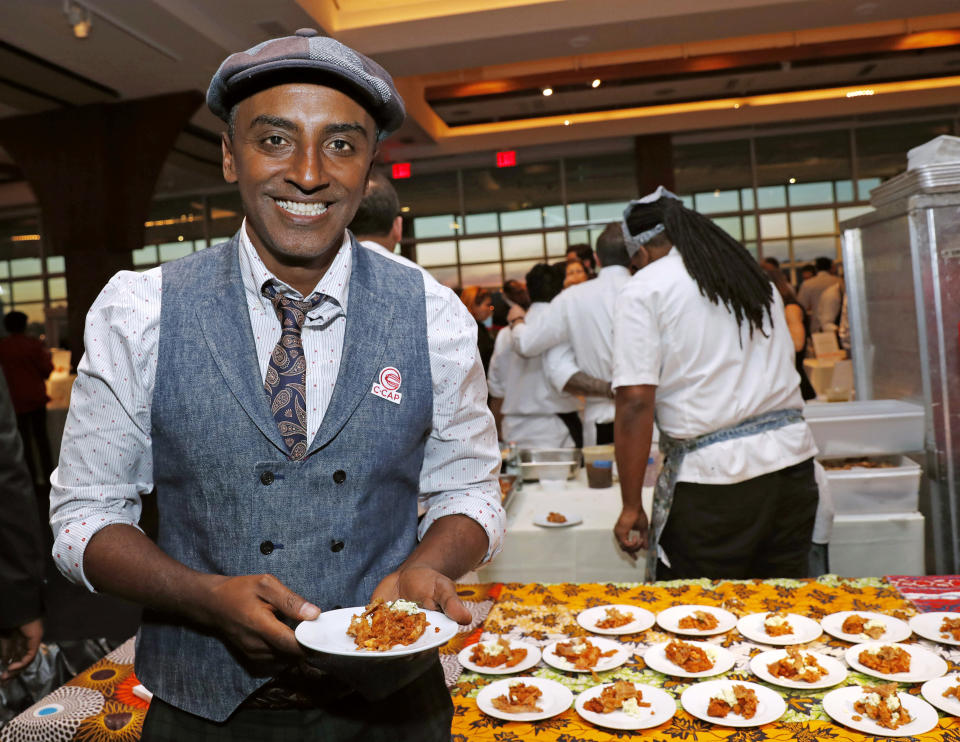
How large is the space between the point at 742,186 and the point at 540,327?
24.3ft

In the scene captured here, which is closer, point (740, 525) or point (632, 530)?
point (740, 525)

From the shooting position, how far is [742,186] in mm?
10312

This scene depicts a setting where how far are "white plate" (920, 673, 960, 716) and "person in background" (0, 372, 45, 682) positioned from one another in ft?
5.70

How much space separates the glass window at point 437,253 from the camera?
11.0 m

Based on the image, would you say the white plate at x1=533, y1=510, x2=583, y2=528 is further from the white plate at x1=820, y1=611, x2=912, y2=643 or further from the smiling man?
the smiling man

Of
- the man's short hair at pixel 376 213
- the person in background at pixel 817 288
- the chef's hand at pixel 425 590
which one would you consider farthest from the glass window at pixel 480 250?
the chef's hand at pixel 425 590

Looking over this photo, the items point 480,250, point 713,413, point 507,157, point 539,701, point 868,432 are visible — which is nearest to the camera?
point 539,701

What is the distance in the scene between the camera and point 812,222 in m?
10.4

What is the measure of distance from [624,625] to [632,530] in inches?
28.7

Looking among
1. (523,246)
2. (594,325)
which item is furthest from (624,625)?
(523,246)

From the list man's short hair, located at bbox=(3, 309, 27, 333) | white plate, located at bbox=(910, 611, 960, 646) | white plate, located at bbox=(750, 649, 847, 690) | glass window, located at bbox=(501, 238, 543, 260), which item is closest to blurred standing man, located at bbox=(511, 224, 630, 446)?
white plate, located at bbox=(910, 611, 960, 646)

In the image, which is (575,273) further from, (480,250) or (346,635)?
(480,250)

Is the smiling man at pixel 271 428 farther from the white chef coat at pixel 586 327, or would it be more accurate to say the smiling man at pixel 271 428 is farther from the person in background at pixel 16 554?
the white chef coat at pixel 586 327

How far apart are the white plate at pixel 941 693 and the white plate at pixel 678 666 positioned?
309 millimetres
